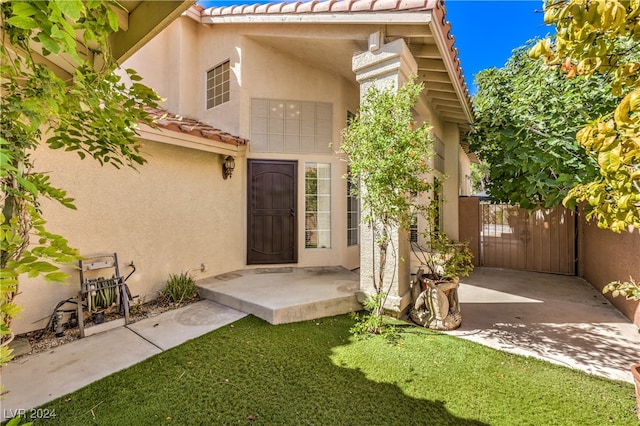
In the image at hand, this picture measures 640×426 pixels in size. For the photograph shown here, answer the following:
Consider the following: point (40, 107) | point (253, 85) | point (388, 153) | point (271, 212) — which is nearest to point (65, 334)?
point (271, 212)

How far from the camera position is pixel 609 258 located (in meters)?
7.17

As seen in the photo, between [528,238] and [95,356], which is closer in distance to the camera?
[95,356]

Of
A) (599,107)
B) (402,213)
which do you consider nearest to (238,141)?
(402,213)

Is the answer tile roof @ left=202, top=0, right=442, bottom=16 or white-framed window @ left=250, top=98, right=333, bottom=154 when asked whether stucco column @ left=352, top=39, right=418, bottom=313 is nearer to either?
tile roof @ left=202, top=0, right=442, bottom=16

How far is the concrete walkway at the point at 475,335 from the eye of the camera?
401cm

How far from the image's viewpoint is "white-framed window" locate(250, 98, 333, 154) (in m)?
8.65

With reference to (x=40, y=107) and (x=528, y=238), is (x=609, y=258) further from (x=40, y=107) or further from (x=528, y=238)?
(x=40, y=107)

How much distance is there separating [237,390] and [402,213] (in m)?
3.65

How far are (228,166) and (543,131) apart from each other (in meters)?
7.85

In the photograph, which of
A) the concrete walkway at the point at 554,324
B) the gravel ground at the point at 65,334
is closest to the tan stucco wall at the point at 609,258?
the concrete walkway at the point at 554,324

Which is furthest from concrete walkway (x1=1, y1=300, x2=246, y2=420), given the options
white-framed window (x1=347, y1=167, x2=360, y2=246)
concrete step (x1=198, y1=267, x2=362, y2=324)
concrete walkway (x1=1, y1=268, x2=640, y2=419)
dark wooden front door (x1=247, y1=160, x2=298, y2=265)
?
white-framed window (x1=347, y1=167, x2=360, y2=246)

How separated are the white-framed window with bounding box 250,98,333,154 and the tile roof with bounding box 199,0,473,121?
229 cm

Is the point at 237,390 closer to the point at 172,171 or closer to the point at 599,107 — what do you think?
the point at 172,171

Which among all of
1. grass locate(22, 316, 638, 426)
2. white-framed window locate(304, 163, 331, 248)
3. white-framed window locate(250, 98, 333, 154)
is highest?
white-framed window locate(250, 98, 333, 154)
